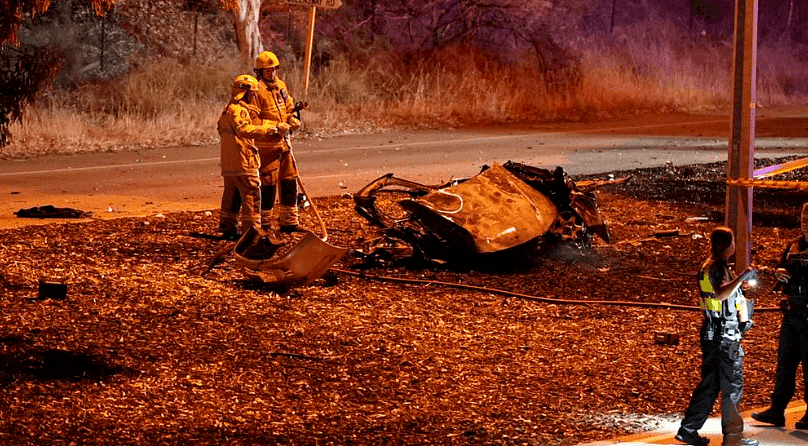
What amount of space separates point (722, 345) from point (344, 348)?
9.04ft

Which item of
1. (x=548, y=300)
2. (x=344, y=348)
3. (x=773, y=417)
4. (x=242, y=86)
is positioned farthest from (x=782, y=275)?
(x=242, y=86)

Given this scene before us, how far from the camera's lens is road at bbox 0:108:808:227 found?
1538cm

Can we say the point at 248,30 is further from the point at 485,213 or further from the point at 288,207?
the point at 485,213

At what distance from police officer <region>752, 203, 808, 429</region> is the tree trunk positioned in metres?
Result: 23.3

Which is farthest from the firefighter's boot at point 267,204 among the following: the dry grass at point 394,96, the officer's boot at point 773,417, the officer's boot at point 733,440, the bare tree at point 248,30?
the bare tree at point 248,30

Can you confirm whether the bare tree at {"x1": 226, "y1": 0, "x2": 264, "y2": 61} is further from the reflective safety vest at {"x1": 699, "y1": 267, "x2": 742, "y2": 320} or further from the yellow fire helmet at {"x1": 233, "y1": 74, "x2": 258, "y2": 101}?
the reflective safety vest at {"x1": 699, "y1": 267, "x2": 742, "y2": 320}

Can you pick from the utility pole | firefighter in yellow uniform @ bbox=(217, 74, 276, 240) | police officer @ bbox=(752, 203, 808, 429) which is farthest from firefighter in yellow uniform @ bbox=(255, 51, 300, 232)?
police officer @ bbox=(752, 203, 808, 429)

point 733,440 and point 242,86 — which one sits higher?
point 242,86

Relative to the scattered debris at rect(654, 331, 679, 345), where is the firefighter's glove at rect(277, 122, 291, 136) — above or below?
above

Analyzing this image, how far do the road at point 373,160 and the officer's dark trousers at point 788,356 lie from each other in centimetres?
848

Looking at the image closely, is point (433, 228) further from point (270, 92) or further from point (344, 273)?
point (270, 92)

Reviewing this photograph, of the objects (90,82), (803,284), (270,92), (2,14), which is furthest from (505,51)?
(803,284)

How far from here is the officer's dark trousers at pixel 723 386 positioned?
6.40 metres

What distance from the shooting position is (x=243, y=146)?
38.3 ft
